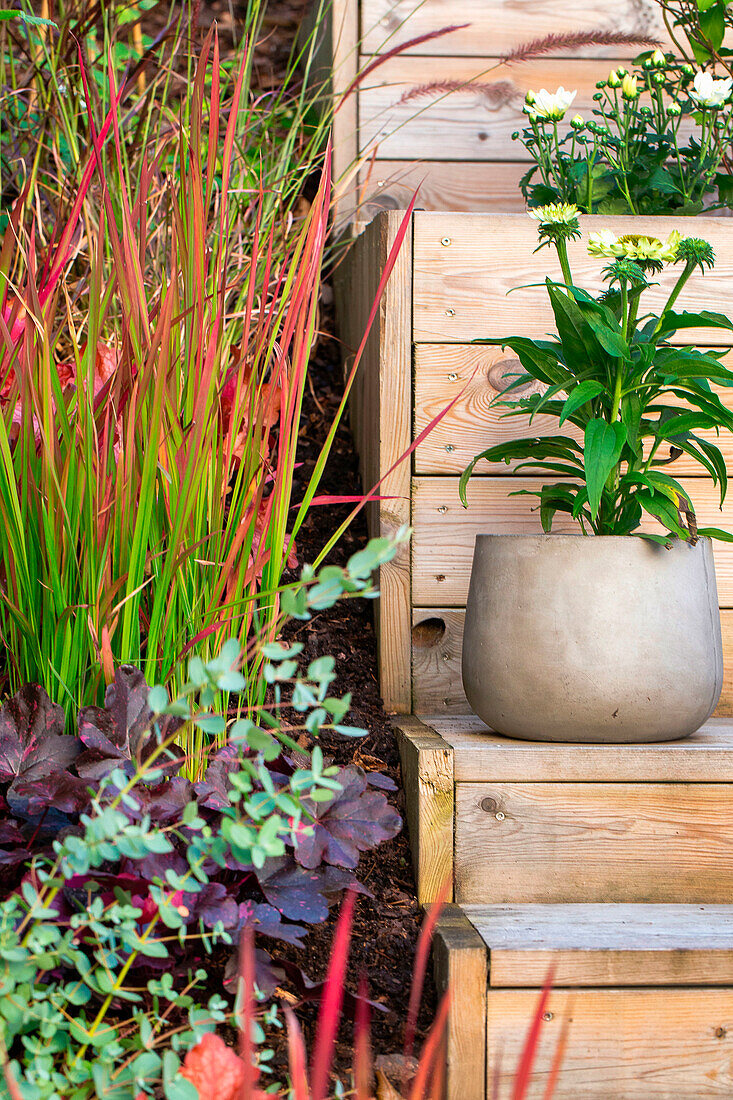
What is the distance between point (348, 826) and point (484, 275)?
3.46 feet

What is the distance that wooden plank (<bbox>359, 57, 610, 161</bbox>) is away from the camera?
2328 millimetres

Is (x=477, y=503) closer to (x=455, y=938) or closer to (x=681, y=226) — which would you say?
(x=681, y=226)

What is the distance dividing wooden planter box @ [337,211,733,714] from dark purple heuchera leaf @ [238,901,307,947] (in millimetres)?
695

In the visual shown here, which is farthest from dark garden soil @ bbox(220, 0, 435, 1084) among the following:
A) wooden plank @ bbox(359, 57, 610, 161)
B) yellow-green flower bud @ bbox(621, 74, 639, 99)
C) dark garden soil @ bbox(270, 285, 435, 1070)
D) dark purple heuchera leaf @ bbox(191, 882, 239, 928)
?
yellow-green flower bud @ bbox(621, 74, 639, 99)

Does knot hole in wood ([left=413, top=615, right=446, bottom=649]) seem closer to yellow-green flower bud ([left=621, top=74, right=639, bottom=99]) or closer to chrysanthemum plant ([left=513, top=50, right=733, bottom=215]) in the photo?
chrysanthemum plant ([left=513, top=50, right=733, bottom=215])

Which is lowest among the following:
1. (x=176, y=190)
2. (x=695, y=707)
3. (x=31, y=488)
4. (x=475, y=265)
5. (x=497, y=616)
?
(x=695, y=707)

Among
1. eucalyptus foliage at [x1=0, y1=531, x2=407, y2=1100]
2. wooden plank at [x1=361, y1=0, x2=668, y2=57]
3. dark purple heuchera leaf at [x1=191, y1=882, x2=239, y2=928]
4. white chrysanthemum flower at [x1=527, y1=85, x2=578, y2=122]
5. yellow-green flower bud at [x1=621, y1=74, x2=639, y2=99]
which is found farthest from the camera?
wooden plank at [x1=361, y1=0, x2=668, y2=57]

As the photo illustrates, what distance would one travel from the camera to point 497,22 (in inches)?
93.4

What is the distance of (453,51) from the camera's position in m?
2.36

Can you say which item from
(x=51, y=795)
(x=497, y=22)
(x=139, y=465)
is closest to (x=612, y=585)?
(x=139, y=465)

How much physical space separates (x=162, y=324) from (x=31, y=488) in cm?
24

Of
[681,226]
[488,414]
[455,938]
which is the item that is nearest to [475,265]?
[488,414]

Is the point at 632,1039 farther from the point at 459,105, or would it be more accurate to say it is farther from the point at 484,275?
the point at 459,105

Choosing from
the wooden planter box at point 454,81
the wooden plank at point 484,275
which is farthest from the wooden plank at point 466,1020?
the wooden planter box at point 454,81
